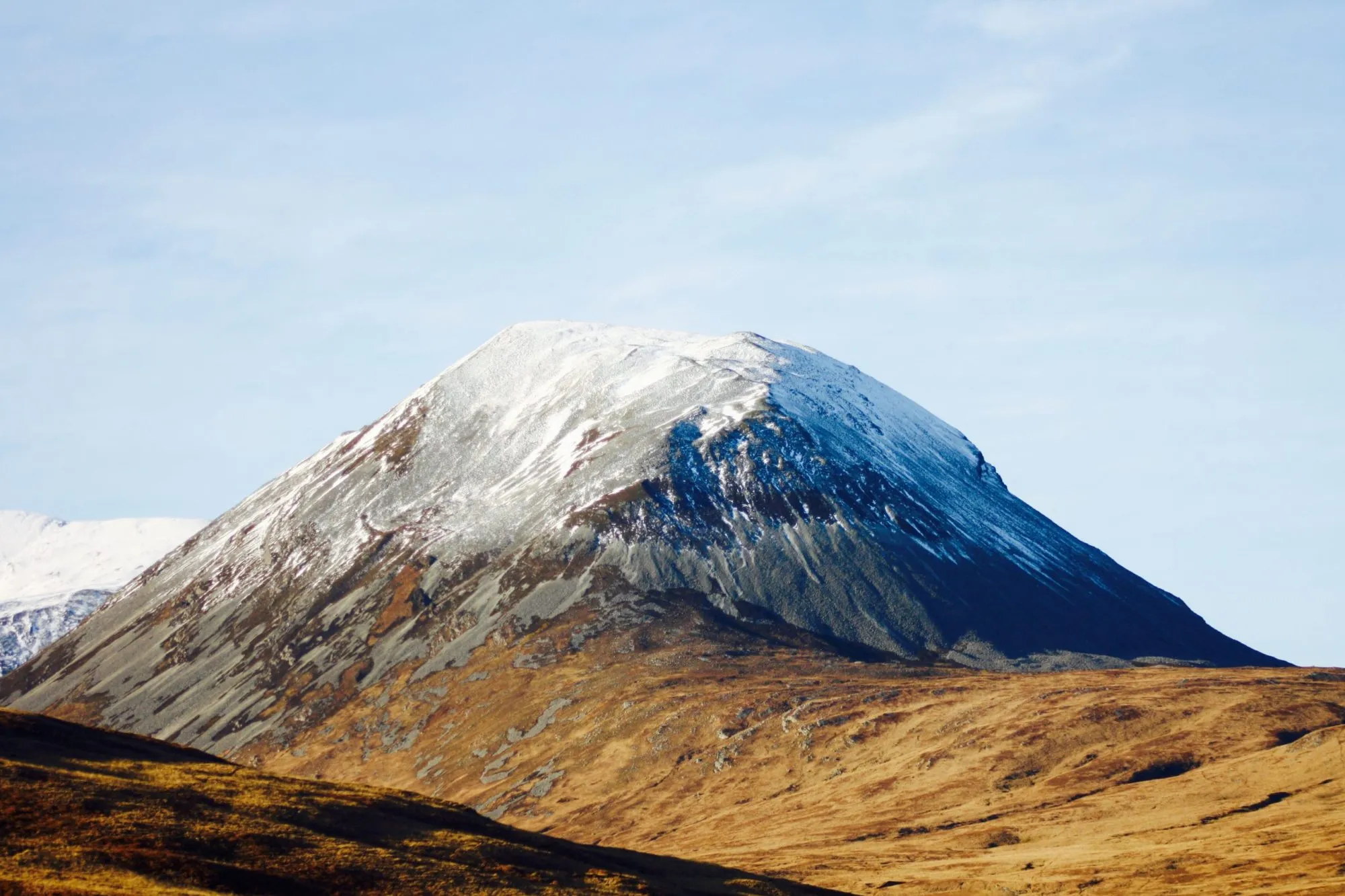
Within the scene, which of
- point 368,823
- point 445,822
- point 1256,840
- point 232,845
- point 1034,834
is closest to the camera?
point 232,845

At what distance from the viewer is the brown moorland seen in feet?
413

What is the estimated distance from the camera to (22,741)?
96.1 meters

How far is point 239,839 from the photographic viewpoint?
84.7 metres

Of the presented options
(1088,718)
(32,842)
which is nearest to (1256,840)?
(1088,718)

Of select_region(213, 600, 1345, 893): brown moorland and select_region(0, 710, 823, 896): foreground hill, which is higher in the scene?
select_region(0, 710, 823, 896): foreground hill

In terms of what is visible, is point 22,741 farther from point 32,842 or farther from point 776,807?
point 776,807

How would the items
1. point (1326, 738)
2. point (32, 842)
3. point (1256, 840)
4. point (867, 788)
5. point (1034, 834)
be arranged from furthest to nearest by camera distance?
point (867, 788), point (1326, 738), point (1034, 834), point (1256, 840), point (32, 842)

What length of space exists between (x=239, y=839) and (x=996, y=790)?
100m

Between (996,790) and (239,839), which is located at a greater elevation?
(239,839)

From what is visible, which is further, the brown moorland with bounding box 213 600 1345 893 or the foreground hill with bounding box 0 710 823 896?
the brown moorland with bounding box 213 600 1345 893

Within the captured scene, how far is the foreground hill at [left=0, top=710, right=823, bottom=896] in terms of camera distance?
7750 centimetres

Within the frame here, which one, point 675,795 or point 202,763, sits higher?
point 202,763

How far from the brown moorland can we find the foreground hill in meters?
32.5

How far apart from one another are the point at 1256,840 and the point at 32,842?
9850 cm
